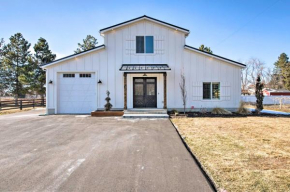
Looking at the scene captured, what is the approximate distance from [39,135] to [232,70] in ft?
42.9

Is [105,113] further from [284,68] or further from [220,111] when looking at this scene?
[284,68]

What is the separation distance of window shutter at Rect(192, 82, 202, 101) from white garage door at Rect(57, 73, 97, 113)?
7648 millimetres

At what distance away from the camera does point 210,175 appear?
121 inches

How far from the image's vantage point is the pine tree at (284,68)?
3752 centimetres

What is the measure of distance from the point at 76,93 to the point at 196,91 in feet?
30.6

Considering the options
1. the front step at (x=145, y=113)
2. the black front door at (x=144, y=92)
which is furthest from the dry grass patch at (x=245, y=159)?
the black front door at (x=144, y=92)

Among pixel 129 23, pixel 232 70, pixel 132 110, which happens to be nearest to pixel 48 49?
pixel 129 23

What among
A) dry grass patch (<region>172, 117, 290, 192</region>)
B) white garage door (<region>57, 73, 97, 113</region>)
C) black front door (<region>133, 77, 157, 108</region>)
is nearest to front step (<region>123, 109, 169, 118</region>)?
black front door (<region>133, 77, 157, 108</region>)

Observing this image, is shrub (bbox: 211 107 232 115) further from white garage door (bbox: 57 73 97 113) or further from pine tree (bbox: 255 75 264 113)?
white garage door (bbox: 57 73 97 113)

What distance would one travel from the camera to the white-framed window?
40.8 ft

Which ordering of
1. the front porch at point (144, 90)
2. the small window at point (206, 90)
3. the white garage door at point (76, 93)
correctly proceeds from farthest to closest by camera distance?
the small window at point (206, 90)
the white garage door at point (76, 93)
the front porch at point (144, 90)

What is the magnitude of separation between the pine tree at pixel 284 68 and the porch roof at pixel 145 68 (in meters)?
41.0

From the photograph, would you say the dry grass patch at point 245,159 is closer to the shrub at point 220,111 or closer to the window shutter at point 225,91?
the shrub at point 220,111

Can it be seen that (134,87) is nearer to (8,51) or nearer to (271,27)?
(271,27)
